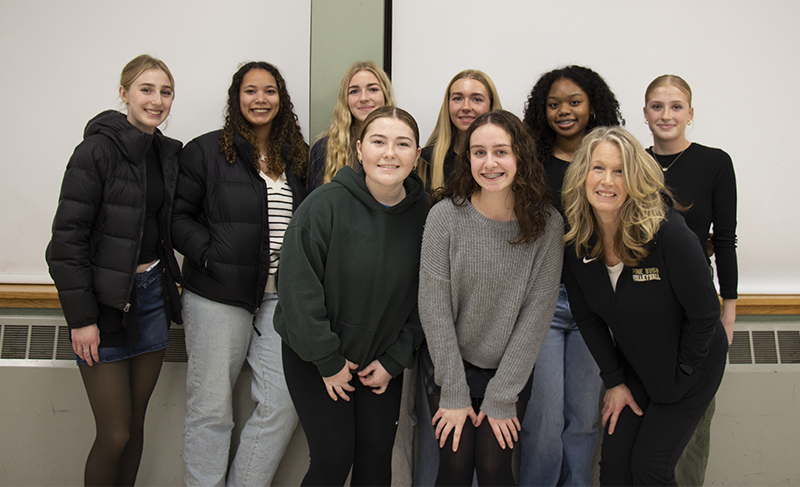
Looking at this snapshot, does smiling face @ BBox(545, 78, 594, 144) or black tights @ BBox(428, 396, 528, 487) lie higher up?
smiling face @ BBox(545, 78, 594, 144)

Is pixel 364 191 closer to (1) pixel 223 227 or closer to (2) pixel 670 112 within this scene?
(1) pixel 223 227

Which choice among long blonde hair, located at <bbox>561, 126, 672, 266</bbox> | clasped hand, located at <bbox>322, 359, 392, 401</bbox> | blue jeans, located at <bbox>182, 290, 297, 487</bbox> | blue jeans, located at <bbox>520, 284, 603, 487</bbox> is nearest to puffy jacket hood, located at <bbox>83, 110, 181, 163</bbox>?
blue jeans, located at <bbox>182, 290, 297, 487</bbox>

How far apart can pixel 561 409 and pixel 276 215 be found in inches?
56.3

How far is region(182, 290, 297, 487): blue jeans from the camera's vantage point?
6.19 feet

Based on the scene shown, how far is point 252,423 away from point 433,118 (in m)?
1.70

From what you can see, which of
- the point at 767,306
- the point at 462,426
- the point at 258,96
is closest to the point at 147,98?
the point at 258,96

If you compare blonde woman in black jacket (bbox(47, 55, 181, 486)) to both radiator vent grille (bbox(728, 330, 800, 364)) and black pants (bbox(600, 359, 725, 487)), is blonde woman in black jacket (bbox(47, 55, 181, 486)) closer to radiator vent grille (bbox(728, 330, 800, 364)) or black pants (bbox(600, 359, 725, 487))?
A: black pants (bbox(600, 359, 725, 487))

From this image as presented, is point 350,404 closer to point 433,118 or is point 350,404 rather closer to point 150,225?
point 150,225

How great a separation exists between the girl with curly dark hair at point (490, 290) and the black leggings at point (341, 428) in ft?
0.64

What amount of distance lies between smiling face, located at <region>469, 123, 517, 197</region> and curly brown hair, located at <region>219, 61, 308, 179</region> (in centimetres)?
90

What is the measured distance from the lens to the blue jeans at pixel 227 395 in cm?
189

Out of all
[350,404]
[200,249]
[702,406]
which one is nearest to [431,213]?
[350,404]

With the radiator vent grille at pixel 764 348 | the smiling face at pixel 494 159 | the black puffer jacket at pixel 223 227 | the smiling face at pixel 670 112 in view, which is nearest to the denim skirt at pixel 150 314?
the black puffer jacket at pixel 223 227

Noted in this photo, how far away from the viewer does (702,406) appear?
152 cm
